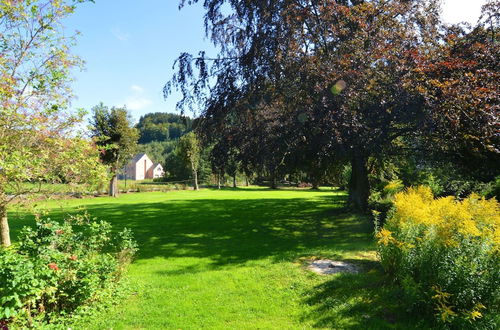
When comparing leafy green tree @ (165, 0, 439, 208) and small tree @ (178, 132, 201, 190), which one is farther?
small tree @ (178, 132, 201, 190)

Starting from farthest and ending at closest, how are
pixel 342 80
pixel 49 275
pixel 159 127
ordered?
pixel 159 127 < pixel 342 80 < pixel 49 275

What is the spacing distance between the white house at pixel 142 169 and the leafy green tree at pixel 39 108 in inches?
2581

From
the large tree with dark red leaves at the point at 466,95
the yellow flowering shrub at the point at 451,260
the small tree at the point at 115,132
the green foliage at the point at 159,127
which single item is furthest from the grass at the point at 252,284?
the green foliage at the point at 159,127

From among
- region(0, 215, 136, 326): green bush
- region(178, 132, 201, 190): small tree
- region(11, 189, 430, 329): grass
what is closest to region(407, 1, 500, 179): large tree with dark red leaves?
region(11, 189, 430, 329): grass

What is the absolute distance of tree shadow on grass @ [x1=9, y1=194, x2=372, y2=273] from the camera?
7.91 m

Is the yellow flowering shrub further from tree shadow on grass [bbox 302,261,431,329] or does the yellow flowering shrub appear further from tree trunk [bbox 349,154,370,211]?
tree trunk [bbox 349,154,370,211]

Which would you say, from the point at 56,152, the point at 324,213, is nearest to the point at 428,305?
the point at 56,152

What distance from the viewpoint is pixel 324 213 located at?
545 inches

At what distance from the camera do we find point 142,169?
250 feet

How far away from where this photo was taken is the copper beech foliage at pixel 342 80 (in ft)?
26.1

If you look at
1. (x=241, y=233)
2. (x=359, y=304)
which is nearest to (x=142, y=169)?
(x=241, y=233)

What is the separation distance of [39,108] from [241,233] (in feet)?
22.0

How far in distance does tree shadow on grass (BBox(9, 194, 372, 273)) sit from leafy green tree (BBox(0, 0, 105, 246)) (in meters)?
2.97

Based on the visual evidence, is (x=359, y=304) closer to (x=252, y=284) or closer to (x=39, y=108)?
(x=252, y=284)
